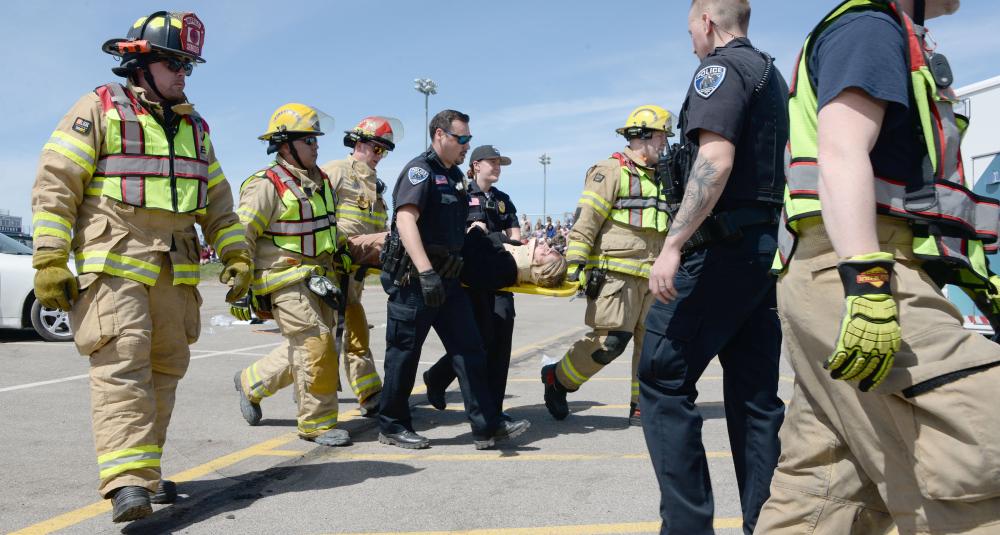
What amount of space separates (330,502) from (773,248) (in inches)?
92.0

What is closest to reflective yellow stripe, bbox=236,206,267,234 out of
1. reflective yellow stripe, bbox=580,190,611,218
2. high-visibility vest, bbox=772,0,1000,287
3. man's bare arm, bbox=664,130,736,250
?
reflective yellow stripe, bbox=580,190,611,218

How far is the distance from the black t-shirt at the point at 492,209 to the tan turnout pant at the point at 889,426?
432 cm

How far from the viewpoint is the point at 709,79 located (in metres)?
2.79

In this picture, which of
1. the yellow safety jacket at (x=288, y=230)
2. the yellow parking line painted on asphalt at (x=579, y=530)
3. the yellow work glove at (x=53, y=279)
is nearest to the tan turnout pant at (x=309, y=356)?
the yellow safety jacket at (x=288, y=230)

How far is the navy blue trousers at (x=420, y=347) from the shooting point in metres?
4.86

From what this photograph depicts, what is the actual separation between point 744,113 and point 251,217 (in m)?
3.33

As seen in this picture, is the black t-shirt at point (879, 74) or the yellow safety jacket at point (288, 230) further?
the yellow safety jacket at point (288, 230)

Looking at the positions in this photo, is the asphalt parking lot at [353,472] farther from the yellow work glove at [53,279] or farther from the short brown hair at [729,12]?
the short brown hair at [729,12]

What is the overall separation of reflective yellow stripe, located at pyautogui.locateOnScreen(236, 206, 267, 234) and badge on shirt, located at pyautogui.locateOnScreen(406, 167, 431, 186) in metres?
1.07

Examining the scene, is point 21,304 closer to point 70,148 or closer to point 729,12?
point 70,148

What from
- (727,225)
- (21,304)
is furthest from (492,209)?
Answer: (21,304)

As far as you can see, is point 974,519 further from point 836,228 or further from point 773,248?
point 773,248

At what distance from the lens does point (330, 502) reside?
380 centimetres

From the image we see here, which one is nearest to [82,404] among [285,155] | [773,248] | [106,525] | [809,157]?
[285,155]
